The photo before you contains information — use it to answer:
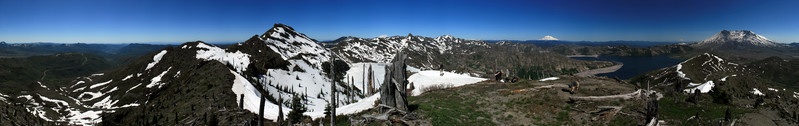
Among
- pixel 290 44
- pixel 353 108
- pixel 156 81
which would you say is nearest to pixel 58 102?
pixel 156 81

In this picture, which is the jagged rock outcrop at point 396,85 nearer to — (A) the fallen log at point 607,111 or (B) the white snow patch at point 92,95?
(A) the fallen log at point 607,111

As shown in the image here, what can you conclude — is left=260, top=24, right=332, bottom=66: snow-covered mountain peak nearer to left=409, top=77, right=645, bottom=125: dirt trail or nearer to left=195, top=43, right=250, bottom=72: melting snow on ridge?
left=195, top=43, right=250, bottom=72: melting snow on ridge

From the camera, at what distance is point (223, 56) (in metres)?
80.1

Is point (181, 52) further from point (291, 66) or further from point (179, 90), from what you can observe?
point (179, 90)

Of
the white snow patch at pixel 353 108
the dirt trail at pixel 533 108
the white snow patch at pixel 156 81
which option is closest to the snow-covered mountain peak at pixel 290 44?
the white snow patch at pixel 156 81

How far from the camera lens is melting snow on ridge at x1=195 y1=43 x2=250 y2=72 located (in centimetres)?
7550

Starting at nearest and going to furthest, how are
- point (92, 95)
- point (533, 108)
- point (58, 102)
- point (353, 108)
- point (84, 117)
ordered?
point (533, 108) < point (353, 108) < point (84, 117) < point (58, 102) < point (92, 95)

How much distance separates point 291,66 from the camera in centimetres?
7869

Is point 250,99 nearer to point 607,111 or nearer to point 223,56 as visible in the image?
point 607,111

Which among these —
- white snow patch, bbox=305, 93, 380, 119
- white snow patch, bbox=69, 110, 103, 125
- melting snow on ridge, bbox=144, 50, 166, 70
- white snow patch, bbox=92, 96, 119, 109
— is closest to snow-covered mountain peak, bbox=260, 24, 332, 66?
melting snow on ridge, bbox=144, 50, 166, 70

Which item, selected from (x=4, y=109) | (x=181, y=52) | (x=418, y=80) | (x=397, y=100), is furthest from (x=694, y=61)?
(x=4, y=109)

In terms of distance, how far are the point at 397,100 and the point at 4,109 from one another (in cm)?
6712

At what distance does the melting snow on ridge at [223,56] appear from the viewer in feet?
248

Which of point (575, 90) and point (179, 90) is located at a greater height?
point (575, 90)
